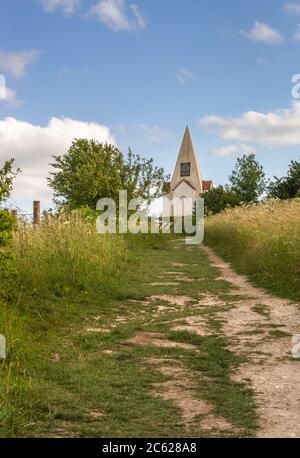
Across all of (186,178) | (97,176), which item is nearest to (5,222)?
(97,176)

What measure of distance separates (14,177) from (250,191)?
165 feet

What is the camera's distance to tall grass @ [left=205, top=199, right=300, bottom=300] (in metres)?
9.72

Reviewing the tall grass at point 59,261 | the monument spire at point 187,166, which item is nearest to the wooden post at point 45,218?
the tall grass at point 59,261

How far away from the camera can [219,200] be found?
4694cm

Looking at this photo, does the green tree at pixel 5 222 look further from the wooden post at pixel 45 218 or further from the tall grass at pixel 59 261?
the wooden post at pixel 45 218

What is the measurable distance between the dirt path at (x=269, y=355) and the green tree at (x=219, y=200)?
121 ft

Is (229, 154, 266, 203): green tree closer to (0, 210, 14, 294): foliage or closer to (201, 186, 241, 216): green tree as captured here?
(201, 186, 241, 216): green tree

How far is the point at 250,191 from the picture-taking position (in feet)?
180

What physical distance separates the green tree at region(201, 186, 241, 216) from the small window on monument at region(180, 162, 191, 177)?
920 inches

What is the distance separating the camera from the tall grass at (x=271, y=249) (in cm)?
972

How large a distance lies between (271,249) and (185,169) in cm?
6180

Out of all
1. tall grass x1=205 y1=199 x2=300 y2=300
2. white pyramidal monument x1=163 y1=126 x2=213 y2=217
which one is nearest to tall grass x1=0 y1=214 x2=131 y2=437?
tall grass x1=205 y1=199 x2=300 y2=300
